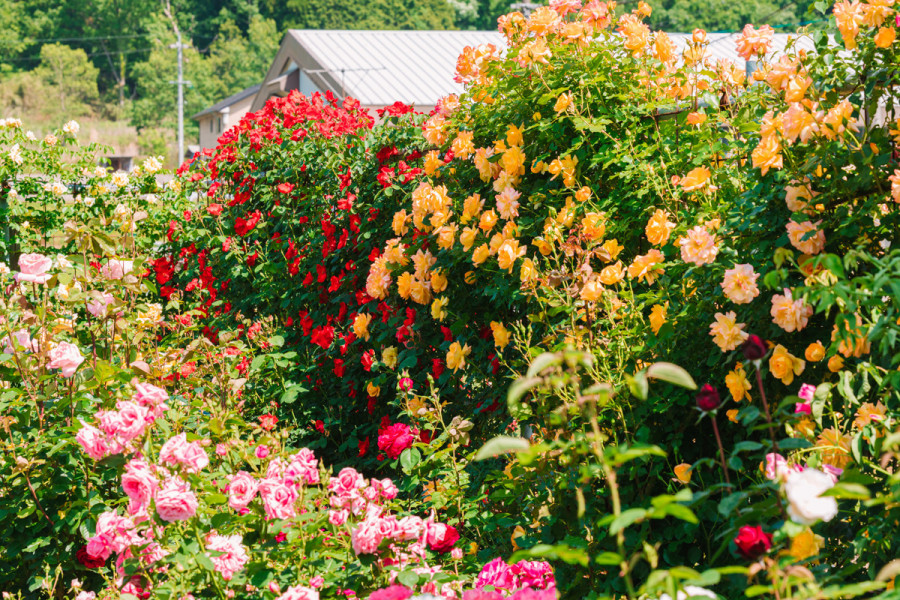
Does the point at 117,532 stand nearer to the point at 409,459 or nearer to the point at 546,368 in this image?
the point at 409,459

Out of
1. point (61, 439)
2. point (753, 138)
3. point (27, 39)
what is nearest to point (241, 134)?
point (61, 439)

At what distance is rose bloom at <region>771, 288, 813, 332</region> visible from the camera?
1.79 meters

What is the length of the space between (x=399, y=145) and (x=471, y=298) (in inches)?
41.3

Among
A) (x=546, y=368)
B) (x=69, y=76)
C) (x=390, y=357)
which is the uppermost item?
(x=546, y=368)

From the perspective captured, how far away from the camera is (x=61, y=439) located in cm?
239

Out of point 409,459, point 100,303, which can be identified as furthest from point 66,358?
point 409,459

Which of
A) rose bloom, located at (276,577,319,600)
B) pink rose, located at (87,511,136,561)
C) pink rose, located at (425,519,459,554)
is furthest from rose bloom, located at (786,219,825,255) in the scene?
pink rose, located at (87,511,136,561)

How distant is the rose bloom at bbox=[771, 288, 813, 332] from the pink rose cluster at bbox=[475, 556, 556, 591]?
0.77m

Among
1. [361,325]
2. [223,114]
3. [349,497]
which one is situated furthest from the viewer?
[223,114]

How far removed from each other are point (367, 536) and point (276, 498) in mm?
218

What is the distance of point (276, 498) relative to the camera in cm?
173

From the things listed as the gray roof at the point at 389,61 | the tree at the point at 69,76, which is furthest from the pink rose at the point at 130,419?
the tree at the point at 69,76

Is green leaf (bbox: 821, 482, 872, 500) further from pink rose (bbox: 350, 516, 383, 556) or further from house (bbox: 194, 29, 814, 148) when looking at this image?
house (bbox: 194, 29, 814, 148)

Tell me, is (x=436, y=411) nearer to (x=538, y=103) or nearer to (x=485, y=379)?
(x=485, y=379)
